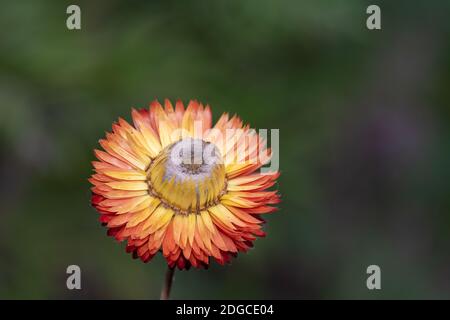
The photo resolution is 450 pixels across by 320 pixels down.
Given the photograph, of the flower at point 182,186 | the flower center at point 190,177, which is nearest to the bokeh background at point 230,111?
the flower at point 182,186

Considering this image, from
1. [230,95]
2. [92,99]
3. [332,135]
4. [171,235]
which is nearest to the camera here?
[171,235]

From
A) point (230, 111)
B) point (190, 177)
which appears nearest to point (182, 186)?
point (190, 177)

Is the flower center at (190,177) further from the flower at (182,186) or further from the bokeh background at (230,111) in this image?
the bokeh background at (230,111)

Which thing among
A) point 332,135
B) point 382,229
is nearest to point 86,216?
point 332,135

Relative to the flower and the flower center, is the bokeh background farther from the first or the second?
the flower center

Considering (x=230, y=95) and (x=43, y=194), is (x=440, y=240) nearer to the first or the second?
(x=230, y=95)

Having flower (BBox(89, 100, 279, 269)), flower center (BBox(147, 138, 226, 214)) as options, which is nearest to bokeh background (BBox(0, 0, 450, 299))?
flower (BBox(89, 100, 279, 269))

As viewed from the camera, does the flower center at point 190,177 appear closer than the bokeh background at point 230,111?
Yes

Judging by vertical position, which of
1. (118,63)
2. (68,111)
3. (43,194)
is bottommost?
(43,194)
